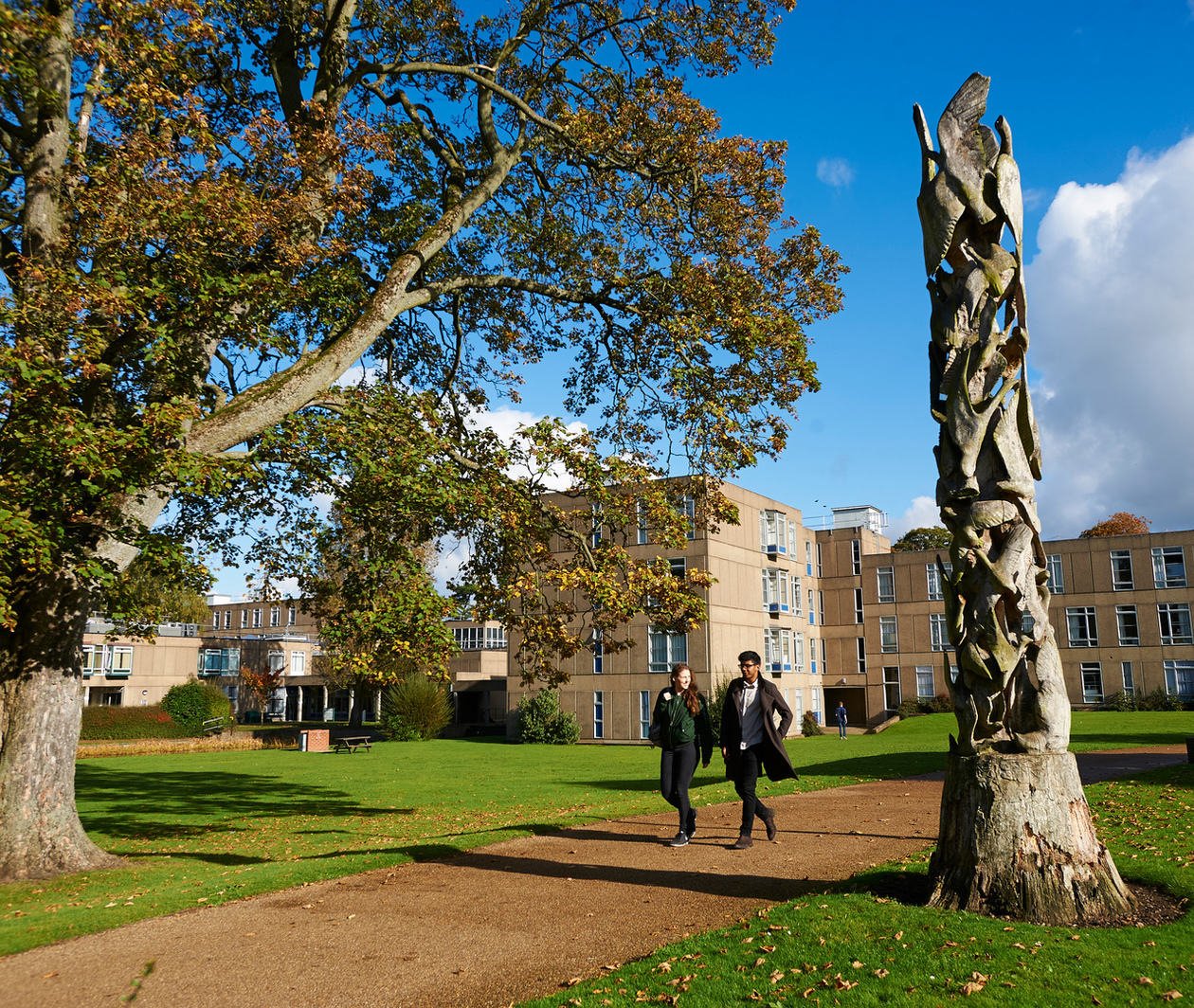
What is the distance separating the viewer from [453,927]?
6.81m

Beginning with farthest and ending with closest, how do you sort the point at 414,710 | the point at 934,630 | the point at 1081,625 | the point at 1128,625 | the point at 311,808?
the point at 934,630 → the point at 1081,625 → the point at 1128,625 → the point at 414,710 → the point at 311,808

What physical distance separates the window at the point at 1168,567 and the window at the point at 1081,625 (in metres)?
3.94

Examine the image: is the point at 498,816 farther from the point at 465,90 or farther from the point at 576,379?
the point at 465,90

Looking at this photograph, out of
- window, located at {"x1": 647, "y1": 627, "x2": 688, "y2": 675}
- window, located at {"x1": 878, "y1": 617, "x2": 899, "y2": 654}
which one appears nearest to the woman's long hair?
window, located at {"x1": 647, "y1": 627, "x2": 688, "y2": 675}

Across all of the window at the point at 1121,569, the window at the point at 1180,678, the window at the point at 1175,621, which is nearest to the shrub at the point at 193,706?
the window at the point at 1121,569

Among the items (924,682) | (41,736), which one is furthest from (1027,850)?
(924,682)

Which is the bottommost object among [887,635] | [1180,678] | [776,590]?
[1180,678]

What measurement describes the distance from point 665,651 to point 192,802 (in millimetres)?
28201

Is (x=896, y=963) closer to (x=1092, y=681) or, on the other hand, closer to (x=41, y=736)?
(x=41, y=736)

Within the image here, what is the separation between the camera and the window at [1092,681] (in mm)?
53156

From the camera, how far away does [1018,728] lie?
6613 millimetres

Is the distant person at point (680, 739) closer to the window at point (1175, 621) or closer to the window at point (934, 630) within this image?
the window at point (934, 630)

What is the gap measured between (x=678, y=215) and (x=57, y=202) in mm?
9207

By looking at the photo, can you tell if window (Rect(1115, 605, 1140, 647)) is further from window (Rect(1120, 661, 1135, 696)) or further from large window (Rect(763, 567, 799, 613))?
large window (Rect(763, 567, 799, 613))
